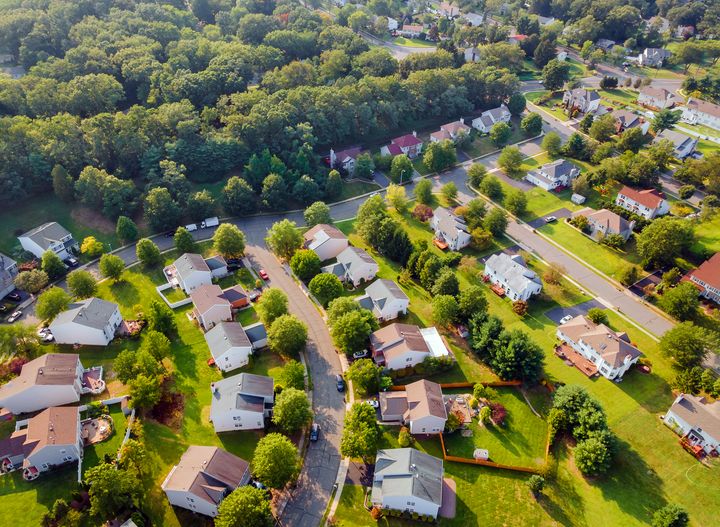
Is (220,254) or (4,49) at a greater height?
(4,49)

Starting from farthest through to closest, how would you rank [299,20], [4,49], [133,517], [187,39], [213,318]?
Result: [299,20] < [187,39] < [4,49] < [213,318] < [133,517]

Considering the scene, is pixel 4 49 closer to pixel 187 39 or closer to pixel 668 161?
pixel 187 39

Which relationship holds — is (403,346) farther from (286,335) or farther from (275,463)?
(275,463)

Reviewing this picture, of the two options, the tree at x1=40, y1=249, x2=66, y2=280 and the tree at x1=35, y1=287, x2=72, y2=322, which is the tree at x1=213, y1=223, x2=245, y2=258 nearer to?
the tree at x1=35, y1=287, x2=72, y2=322

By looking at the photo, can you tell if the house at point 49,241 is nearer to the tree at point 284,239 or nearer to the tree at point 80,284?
the tree at point 80,284

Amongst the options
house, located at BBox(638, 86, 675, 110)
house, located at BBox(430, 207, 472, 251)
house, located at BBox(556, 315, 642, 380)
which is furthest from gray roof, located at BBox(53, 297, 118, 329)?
house, located at BBox(638, 86, 675, 110)

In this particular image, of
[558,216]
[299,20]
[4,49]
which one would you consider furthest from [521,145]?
[4,49]
